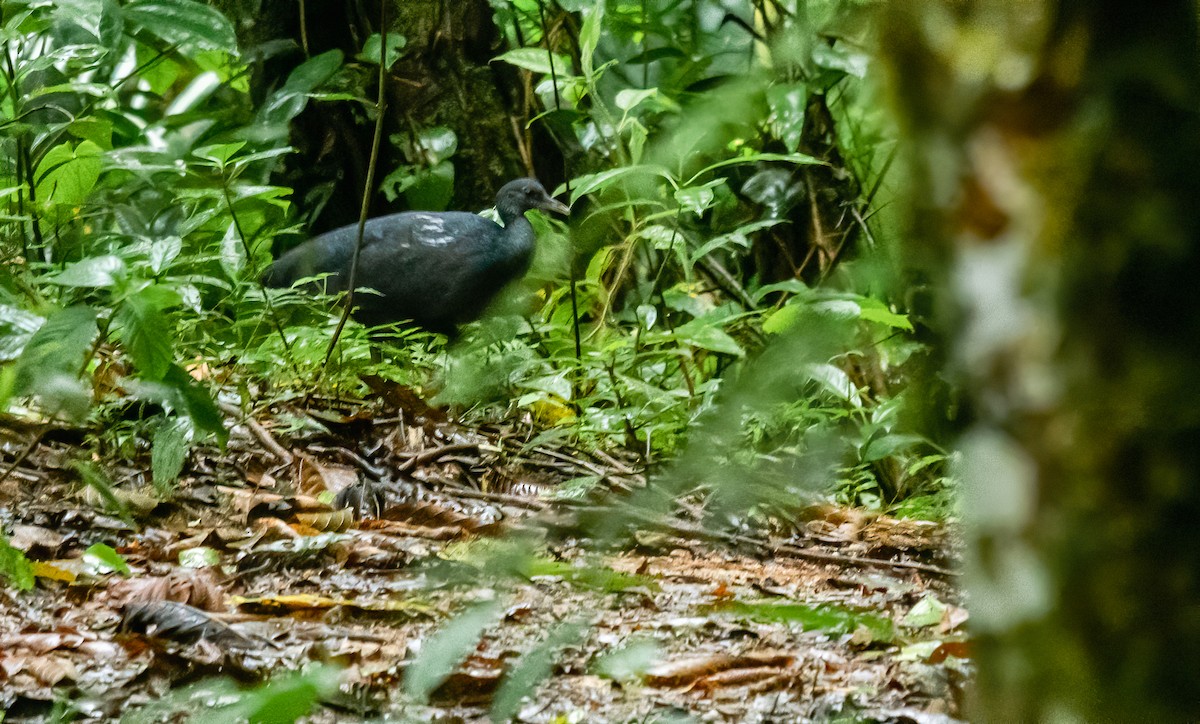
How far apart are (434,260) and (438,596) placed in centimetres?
363

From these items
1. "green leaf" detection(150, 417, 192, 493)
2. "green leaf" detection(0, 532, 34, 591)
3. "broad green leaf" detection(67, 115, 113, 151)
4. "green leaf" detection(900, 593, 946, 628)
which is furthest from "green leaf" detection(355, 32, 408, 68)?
"green leaf" detection(900, 593, 946, 628)

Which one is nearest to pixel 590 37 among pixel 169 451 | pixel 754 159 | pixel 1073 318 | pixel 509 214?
pixel 754 159

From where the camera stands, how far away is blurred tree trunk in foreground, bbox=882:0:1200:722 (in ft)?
1.92

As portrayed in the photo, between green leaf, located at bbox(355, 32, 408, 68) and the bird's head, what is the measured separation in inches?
29.9

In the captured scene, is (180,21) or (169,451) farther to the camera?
(180,21)

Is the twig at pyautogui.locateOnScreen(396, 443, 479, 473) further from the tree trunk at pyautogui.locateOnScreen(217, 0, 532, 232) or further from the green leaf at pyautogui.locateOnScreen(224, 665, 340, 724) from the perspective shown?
the tree trunk at pyautogui.locateOnScreen(217, 0, 532, 232)

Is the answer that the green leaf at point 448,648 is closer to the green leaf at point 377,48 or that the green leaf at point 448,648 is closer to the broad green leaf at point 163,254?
the broad green leaf at point 163,254

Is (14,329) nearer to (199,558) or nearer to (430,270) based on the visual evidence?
(199,558)

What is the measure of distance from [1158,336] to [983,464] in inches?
4.7

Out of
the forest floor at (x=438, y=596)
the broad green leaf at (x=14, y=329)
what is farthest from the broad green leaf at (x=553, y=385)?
the broad green leaf at (x=14, y=329)

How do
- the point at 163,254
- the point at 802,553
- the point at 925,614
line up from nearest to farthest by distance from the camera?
the point at 925,614 < the point at 802,553 < the point at 163,254

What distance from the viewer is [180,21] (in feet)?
9.34

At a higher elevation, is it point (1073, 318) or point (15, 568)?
point (1073, 318)

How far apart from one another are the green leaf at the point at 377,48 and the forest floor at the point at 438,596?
2.33 meters
